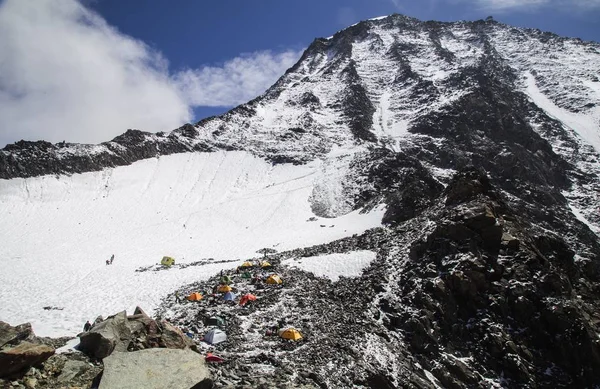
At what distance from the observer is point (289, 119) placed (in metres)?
105

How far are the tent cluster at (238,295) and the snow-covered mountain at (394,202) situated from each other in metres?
3.83

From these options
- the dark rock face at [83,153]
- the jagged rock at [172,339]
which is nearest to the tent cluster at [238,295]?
the jagged rock at [172,339]

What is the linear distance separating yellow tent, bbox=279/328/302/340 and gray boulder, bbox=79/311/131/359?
7.28 meters

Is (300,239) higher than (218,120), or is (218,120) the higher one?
(218,120)

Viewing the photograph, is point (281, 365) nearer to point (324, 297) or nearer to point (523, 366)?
point (324, 297)

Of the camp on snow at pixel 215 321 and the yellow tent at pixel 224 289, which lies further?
the yellow tent at pixel 224 289

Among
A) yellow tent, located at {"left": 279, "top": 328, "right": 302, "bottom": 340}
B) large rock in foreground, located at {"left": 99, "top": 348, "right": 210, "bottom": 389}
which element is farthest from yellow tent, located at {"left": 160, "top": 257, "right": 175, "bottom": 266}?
large rock in foreground, located at {"left": 99, "top": 348, "right": 210, "bottom": 389}

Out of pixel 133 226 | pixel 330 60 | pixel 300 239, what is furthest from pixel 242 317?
pixel 330 60

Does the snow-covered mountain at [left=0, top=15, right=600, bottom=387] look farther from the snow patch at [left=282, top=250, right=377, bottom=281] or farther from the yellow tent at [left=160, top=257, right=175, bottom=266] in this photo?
the yellow tent at [left=160, top=257, right=175, bottom=266]

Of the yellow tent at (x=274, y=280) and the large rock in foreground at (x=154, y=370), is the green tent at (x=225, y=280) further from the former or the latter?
the large rock in foreground at (x=154, y=370)

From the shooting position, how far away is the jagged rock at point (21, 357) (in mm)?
9133

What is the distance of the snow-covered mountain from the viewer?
815 inches

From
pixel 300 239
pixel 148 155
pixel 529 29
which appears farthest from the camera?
pixel 529 29

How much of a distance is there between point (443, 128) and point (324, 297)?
83.5m
